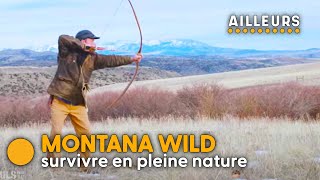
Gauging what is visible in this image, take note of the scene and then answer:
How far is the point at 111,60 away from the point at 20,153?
5.51 feet

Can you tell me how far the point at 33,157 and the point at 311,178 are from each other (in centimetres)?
349

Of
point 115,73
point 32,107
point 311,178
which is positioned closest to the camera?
point 311,178

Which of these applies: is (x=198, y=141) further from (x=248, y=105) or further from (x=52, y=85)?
(x=248, y=105)

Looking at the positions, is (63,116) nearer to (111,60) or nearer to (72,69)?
(72,69)

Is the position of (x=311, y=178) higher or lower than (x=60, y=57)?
lower

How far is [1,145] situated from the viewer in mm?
8766

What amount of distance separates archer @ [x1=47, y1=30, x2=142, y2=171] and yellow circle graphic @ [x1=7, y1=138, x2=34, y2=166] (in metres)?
0.36

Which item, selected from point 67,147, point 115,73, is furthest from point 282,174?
point 115,73

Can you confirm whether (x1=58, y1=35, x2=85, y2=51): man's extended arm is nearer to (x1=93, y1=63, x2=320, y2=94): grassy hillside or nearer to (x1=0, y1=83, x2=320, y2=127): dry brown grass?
(x1=0, y1=83, x2=320, y2=127): dry brown grass

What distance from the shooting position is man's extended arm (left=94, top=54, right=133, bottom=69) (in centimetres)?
746

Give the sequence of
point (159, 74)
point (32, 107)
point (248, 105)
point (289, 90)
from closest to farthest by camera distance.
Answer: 1. point (248, 105)
2. point (289, 90)
3. point (32, 107)
4. point (159, 74)

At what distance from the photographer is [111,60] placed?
24.5 ft

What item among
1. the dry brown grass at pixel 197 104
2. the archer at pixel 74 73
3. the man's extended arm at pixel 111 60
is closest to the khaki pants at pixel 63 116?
the archer at pixel 74 73

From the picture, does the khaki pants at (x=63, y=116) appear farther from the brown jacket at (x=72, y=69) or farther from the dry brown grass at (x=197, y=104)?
the dry brown grass at (x=197, y=104)
